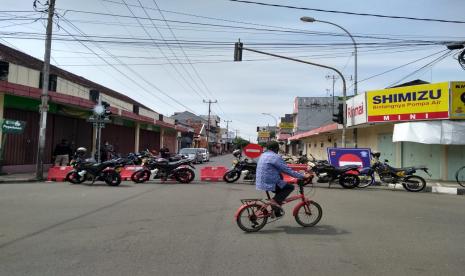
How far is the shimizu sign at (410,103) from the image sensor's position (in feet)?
68.0

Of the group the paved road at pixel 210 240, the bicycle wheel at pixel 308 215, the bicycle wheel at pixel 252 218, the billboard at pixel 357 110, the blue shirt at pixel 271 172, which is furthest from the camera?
the billboard at pixel 357 110

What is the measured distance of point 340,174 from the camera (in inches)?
690

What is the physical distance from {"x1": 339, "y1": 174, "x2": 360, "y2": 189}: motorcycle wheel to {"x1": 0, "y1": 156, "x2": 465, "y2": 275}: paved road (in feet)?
17.5

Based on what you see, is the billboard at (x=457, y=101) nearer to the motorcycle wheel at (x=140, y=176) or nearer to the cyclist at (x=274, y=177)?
the motorcycle wheel at (x=140, y=176)

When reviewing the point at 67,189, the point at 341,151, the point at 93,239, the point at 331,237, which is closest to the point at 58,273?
the point at 93,239

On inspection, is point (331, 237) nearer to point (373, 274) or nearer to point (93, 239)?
point (373, 274)

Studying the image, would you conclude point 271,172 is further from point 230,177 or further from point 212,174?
point 212,174

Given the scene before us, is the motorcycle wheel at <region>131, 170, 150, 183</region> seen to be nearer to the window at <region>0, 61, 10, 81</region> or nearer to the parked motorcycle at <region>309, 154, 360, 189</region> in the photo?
the parked motorcycle at <region>309, 154, 360, 189</region>

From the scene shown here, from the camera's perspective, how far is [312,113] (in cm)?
7319

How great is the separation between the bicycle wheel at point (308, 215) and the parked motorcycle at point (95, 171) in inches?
376

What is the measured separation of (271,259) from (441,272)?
2124 millimetres

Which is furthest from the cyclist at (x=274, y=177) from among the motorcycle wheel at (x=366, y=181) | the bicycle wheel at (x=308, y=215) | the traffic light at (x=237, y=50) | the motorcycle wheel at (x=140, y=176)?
the traffic light at (x=237, y=50)

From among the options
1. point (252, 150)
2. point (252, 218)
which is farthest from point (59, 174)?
point (252, 218)

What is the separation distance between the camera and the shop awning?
787 inches
